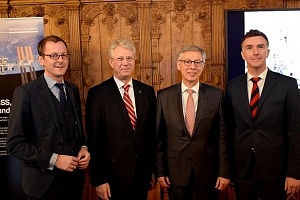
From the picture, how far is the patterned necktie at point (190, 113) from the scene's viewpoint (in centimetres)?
248

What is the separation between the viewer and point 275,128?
2.40 metres

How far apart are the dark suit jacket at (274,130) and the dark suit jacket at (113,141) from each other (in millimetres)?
737

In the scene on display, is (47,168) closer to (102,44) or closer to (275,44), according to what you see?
(102,44)

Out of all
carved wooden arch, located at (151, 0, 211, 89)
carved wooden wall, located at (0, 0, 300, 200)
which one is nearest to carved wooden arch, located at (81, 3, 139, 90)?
carved wooden wall, located at (0, 0, 300, 200)

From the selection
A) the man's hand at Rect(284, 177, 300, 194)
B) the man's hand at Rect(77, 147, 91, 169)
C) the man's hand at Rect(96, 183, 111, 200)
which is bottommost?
the man's hand at Rect(96, 183, 111, 200)

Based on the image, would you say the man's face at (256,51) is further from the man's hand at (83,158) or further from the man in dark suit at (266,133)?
the man's hand at (83,158)

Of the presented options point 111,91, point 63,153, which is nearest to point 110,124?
point 111,91

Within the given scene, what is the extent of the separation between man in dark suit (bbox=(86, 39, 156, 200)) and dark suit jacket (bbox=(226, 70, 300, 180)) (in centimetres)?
73

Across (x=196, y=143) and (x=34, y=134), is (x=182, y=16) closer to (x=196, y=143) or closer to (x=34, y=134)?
(x=196, y=143)

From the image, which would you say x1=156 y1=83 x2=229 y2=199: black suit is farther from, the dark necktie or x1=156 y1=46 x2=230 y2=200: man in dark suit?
the dark necktie

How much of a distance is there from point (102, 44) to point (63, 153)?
1533 millimetres

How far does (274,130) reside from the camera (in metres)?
2.40

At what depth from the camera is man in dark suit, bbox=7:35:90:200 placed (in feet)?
6.86

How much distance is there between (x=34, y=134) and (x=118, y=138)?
0.60m
